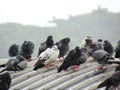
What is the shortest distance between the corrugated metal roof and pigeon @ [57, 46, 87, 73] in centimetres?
25

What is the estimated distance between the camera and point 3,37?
352 feet

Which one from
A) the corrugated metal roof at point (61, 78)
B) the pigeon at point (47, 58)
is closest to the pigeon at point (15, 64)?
the corrugated metal roof at point (61, 78)

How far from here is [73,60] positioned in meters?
25.9

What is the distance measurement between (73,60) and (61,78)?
5.15 ft

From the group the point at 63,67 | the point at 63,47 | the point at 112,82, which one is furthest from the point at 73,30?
the point at 112,82

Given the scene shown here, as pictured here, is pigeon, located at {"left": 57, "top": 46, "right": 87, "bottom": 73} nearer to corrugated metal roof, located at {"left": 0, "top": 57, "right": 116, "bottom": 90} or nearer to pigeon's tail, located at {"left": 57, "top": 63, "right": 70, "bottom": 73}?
pigeon's tail, located at {"left": 57, "top": 63, "right": 70, "bottom": 73}

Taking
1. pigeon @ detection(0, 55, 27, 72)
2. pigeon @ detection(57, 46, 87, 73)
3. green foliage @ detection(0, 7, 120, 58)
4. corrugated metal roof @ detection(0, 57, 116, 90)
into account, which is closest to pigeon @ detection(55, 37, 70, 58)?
corrugated metal roof @ detection(0, 57, 116, 90)

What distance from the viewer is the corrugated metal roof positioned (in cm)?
2320

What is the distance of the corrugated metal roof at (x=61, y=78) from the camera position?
23.2 m

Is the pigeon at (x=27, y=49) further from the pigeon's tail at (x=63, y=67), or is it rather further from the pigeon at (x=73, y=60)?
the pigeon's tail at (x=63, y=67)

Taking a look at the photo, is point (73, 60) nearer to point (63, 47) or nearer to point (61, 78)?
point (61, 78)

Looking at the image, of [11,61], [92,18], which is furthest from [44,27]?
[11,61]

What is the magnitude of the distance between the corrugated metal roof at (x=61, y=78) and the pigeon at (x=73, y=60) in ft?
0.81

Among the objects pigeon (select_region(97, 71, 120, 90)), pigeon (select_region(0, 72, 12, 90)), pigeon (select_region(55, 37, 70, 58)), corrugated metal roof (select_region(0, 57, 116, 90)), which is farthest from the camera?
pigeon (select_region(55, 37, 70, 58))
